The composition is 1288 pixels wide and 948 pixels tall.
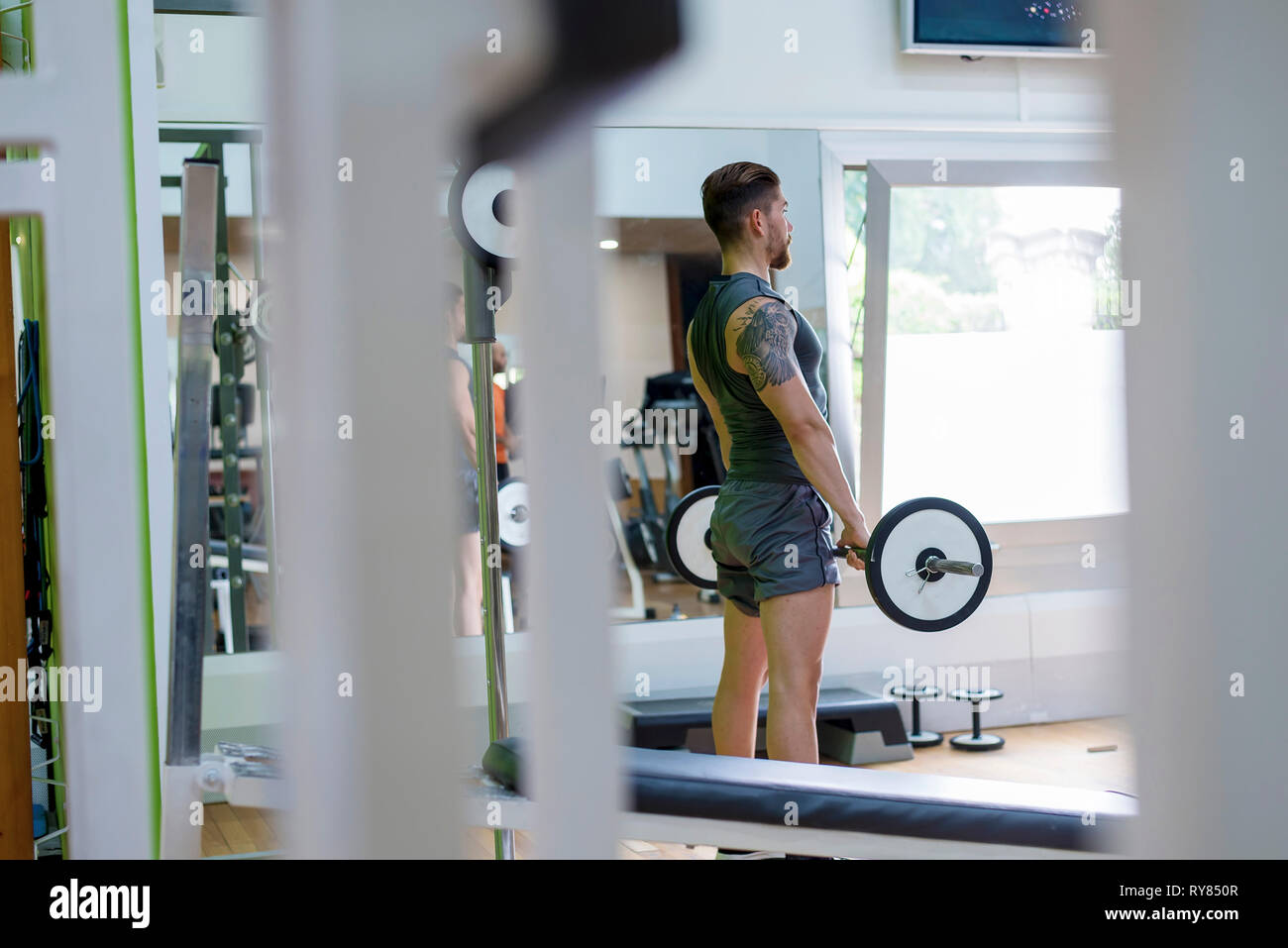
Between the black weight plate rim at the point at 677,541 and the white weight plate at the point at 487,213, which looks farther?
the black weight plate rim at the point at 677,541

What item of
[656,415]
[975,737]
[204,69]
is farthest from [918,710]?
[204,69]

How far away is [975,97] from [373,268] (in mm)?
4272

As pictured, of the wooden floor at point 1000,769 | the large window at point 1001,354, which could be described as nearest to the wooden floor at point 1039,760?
the wooden floor at point 1000,769

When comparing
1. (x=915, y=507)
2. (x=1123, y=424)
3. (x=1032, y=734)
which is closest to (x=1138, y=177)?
(x=1123, y=424)

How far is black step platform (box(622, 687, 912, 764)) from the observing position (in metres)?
3.54

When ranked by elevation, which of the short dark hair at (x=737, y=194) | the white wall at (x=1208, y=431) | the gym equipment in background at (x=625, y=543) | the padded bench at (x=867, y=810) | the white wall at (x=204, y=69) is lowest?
the padded bench at (x=867, y=810)

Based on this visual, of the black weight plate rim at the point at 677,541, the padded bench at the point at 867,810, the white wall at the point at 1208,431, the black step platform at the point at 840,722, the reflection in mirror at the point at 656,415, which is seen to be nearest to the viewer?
the white wall at the point at 1208,431

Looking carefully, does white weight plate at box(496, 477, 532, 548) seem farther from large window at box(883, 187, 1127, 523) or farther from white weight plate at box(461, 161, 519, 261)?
large window at box(883, 187, 1127, 523)

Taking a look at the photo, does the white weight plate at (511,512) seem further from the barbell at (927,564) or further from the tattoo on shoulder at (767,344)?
the barbell at (927,564)

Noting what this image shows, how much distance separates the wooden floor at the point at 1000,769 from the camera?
2967mm

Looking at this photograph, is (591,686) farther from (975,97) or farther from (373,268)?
(975,97)

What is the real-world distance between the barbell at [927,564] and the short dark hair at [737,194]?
2.35 ft

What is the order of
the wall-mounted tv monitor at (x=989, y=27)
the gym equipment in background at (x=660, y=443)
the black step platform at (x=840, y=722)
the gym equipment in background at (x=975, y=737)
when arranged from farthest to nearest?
1. the gym equipment in background at (x=660, y=443)
2. the wall-mounted tv monitor at (x=989, y=27)
3. the gym equipment in background at (x=975, y=737)
4. the black step platform at (x=840, y=722)
